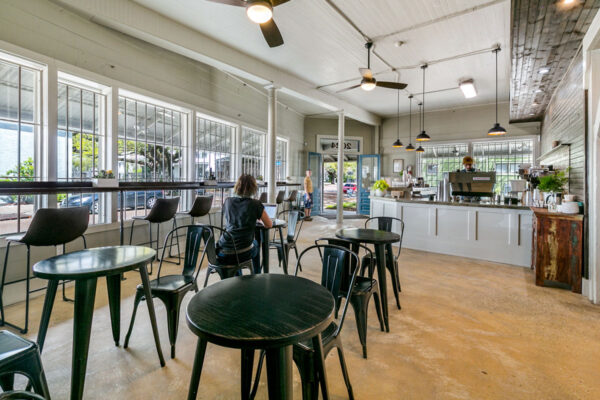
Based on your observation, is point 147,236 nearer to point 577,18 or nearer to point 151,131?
point 151,131

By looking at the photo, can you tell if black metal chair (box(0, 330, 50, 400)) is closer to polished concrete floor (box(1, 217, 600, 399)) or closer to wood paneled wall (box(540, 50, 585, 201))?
polished concrete floor (box(1, 217, 600, 399))

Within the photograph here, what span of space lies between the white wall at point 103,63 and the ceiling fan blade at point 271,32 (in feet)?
7.93

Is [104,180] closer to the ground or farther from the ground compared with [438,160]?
closer to the ground

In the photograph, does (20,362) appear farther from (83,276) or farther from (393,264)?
(393,264)

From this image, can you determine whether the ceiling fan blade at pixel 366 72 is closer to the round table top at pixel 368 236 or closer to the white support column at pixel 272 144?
the white support column at pixel 272 144

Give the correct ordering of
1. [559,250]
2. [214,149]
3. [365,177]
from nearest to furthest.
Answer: [559,250]
[214,149]
[365,177]

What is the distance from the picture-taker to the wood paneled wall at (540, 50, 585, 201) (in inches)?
141

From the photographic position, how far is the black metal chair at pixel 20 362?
1.18 meters

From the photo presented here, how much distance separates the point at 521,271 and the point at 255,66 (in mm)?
5671

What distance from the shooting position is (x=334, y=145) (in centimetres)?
1036

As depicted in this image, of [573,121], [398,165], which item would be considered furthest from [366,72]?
[398,165]

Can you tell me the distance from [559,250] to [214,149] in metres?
→ 5.82

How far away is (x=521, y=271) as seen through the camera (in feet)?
14.0

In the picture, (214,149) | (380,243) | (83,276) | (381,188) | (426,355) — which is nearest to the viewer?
(83,276)
